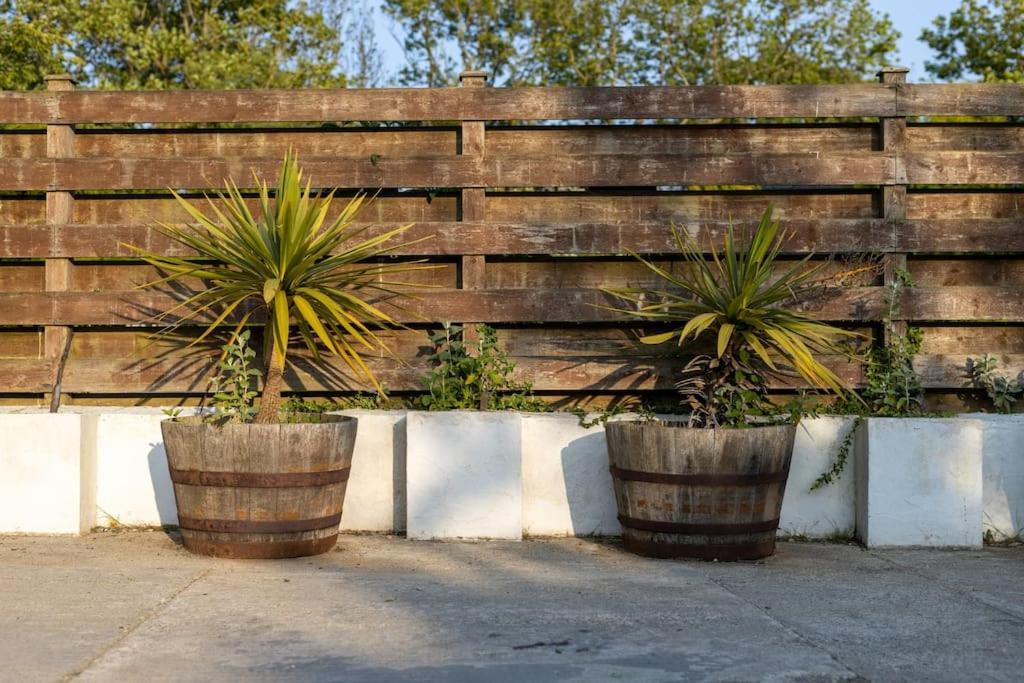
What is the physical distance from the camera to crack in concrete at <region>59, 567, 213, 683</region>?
3.21 metres

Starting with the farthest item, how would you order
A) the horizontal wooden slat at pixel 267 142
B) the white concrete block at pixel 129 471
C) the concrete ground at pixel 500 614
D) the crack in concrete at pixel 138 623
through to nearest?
the horizontal wooden slat at pixel 267 142 → the white concrete block at pixel 129 471 → the concrete ground at pixel 500 614 → the crack in concrete at pixel 138 623

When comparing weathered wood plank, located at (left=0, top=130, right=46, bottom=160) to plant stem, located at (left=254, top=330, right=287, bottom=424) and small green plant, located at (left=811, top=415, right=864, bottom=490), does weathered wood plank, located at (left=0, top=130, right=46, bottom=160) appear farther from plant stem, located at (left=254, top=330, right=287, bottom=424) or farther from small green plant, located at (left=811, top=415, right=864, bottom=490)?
small green plant, located at (left=811, top=415, right=864, bottom=490)

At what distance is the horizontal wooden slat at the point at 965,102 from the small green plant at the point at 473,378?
8.53 feet

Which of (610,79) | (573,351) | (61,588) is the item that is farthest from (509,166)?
(610,79)

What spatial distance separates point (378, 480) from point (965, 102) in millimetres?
3847

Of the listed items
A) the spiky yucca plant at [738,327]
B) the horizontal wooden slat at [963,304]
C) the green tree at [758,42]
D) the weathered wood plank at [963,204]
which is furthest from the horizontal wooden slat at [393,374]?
the green tree at [758,42]

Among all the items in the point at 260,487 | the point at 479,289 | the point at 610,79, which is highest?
the point at 610,79

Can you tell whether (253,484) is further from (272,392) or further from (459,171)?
(459,171)

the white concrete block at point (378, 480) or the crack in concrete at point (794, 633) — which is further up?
the white concrete block at point (378, 480)

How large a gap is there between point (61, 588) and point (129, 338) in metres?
2.13

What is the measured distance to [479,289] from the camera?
6.07 meters

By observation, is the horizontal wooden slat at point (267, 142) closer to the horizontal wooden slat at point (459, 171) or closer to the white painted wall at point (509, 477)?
the horizontal wooden slat at point (459, 171)

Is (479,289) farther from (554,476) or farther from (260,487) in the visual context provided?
(260,487)

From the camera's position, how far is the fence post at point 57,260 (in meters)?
6.12
